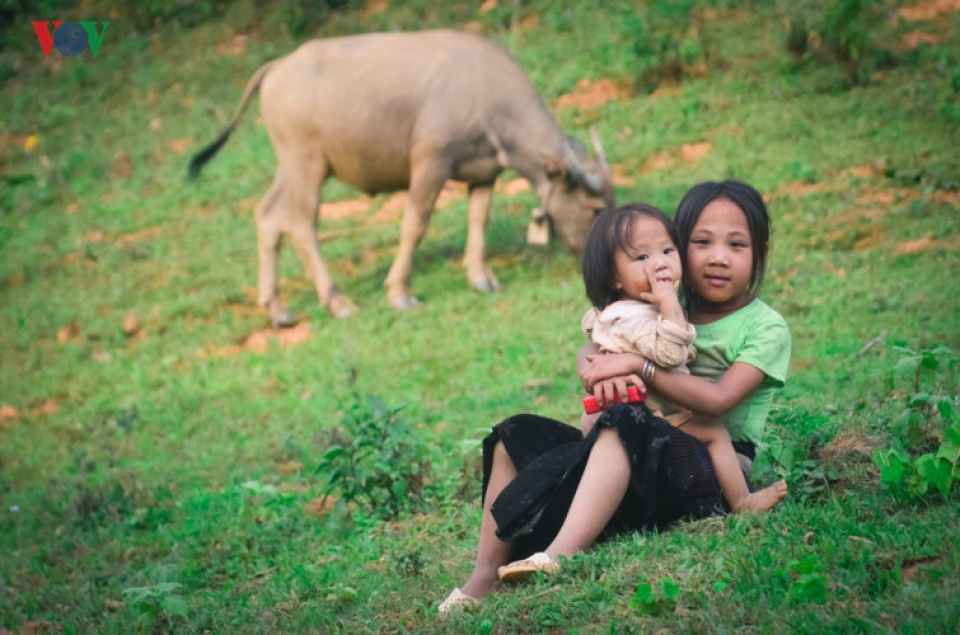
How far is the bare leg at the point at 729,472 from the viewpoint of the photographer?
3.54 meters

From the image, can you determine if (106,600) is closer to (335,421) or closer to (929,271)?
(335,421)

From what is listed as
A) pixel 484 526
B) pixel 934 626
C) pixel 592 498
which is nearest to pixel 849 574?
pixel 934 626

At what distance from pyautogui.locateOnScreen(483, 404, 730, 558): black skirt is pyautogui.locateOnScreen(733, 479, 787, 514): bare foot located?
79 millimetres

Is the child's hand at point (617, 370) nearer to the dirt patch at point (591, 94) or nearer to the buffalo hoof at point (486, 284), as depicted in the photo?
the buffalo hoof at point (486, 284)

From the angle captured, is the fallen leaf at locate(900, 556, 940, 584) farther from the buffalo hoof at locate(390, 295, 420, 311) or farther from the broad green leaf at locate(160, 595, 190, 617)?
the buffalo hoof at locate(390, 295, 420, 311)

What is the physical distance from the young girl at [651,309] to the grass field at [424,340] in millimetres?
195

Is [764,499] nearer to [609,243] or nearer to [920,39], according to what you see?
[609,243]

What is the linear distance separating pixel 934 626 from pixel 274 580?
9.38 ft

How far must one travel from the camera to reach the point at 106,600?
4949 mm

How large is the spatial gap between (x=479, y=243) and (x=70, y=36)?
10.6 metres

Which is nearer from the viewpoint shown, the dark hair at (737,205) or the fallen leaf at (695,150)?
the dark hair at (737,205)

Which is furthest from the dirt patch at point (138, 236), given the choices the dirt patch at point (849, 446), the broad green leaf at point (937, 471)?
the broad green leaf at point (937, 471)

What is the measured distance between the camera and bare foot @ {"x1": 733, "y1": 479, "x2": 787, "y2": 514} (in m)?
3.51

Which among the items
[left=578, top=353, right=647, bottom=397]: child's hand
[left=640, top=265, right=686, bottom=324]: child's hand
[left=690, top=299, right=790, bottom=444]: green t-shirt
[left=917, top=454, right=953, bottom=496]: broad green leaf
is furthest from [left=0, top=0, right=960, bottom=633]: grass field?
[left=640, top=265, right=686, bottom=324]: child's hand
